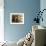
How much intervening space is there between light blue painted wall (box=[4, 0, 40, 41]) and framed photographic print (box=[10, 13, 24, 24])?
126mm

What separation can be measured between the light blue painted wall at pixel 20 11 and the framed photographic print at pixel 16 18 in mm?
126

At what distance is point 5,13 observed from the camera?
5.23 m

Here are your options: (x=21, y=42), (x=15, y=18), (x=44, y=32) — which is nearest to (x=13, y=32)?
(x=15, y=18)

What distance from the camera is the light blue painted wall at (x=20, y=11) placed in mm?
5234

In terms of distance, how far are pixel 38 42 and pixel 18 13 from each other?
290cm

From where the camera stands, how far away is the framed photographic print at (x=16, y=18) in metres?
5.29

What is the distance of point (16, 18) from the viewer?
5.36 meters

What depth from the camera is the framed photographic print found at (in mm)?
5288

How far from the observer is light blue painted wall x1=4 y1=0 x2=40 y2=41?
523cm

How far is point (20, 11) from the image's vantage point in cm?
524

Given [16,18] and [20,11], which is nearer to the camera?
[20,11]

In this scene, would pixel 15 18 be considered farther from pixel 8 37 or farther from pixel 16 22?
pixel 8 37

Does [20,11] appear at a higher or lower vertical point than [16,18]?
higher

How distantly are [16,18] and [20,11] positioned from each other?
35 centimetres
